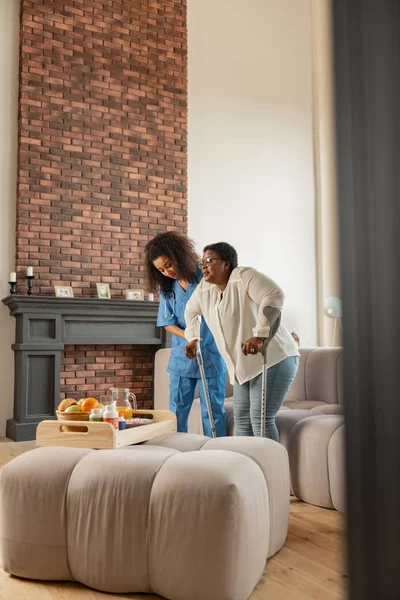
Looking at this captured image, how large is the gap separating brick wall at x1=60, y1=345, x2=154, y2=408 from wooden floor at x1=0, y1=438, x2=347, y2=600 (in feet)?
11.1

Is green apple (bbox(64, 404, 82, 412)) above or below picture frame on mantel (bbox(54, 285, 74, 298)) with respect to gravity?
below

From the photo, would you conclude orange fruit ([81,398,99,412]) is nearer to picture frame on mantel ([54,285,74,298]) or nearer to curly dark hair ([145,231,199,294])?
curly dark hair ([145,231,199,294])

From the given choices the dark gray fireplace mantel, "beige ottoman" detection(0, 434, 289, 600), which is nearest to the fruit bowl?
"beige ottoman" detection(0, 434, 289, 600)

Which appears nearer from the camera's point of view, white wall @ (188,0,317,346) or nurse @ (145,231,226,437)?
nurse @ (145,231,226,437)

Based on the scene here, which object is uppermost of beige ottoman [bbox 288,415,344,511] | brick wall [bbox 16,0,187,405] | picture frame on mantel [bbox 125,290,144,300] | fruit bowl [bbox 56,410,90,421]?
brick wall [bbox 16,0,187,405]

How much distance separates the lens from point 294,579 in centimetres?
177

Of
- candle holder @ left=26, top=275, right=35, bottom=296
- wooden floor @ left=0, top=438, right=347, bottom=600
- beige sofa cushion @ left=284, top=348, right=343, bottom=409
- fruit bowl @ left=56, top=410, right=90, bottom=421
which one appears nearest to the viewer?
wooden floor @ left=0, top=438, right=347, bottom=600

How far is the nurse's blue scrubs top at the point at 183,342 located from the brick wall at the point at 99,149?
2.30 metres

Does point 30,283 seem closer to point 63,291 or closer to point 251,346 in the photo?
point 63,291

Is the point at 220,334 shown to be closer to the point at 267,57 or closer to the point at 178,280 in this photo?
the point at 178,280

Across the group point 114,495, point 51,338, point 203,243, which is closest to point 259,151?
point 203,243

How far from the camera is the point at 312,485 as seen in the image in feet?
8.64

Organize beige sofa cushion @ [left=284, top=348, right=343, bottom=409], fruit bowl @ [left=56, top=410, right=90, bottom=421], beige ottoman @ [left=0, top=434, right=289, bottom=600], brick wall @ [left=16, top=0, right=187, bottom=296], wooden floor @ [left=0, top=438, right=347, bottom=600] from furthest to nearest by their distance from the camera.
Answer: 1. brick wall @ [left=16, top=0, right=187, bottom=296]
2. beige sofa cushion @ [left=284, top=348, right=343, bottom=409]
3. fruit bowl @ [left=56, top=410, right=90, bottom=421]
4. wooden floor @ [left=0, top=438, right=347, bottom=600]
5. beige ottoman @ [left=0, top=434, right=289, bottom=600]

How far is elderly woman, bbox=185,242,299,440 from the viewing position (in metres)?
2.50
